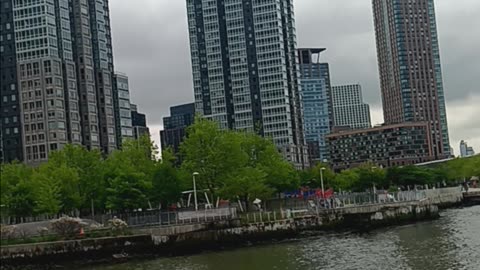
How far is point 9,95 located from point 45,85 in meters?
8.71

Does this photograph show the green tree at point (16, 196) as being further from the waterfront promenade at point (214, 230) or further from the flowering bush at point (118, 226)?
the waterfront promenade at point (214, 230)

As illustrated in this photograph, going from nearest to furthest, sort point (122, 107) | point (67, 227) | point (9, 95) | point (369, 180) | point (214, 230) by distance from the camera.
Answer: point (67, 227) < point (214, 230) < point (369, 180) < point (9, 95) < point (122, 107)

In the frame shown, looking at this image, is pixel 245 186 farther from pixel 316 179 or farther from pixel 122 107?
pixel 122 107

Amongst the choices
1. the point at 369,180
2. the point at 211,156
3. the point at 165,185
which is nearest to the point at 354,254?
the point at 211,156

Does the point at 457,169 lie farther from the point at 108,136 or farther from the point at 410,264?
the point at 410,264

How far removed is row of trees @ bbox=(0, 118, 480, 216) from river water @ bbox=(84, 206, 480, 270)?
16892 mm

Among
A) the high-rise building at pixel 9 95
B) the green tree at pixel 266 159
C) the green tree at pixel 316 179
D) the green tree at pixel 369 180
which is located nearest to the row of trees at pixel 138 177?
the green tree at pixel 266 159

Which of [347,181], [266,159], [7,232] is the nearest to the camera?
[7,232]

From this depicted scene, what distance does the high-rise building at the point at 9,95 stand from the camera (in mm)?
169125

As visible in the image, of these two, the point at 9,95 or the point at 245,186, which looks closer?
the point at 245,186

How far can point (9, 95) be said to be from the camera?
170625 millimetres

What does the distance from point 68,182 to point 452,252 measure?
4591 centimetres

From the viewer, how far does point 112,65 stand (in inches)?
7781

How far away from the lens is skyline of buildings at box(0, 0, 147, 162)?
168m
